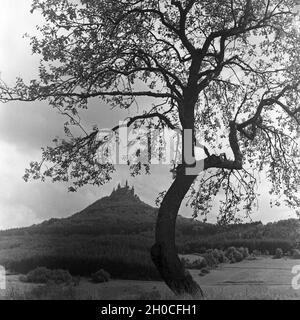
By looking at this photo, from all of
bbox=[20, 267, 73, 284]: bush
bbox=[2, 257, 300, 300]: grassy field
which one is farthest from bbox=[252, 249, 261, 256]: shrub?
bbox=[20, 267, 73, 284]: bush

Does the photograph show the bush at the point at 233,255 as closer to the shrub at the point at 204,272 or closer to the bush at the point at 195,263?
the bush at the point at 195,263

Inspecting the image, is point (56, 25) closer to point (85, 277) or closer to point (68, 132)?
point (68, 132)

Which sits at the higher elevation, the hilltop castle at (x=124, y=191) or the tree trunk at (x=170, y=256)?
the hilltop castle at (x=124, y=191)

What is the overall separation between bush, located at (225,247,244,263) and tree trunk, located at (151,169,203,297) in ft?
13.0

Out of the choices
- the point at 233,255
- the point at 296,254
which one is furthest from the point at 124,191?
the point at 296,254

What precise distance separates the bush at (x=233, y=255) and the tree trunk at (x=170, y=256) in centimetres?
395

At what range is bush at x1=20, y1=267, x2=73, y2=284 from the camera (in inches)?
637

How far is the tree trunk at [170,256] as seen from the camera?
14253 millimetres

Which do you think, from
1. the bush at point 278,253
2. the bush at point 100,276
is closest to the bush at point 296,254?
the bush at point 278,253

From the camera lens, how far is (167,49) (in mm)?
16719

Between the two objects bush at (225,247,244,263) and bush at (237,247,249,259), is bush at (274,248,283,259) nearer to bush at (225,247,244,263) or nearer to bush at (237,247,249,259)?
bush at (237,247,249,259)

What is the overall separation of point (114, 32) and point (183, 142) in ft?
12.5

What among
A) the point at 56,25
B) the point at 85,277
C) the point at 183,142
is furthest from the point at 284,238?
the point at 56,25
